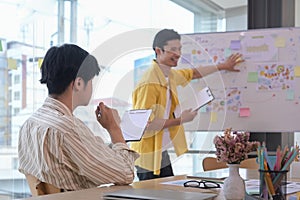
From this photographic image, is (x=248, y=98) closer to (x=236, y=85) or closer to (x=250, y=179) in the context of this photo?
(x=236, y=85)

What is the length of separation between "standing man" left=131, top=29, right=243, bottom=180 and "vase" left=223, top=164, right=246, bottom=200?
1.06 meters

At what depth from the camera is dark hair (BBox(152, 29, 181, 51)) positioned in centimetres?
265

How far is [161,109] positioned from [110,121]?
3.17 feet

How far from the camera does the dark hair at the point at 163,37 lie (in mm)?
2648

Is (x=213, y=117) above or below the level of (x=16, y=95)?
below

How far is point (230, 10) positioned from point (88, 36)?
4.21 feet

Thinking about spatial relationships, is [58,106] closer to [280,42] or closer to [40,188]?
[40,188]

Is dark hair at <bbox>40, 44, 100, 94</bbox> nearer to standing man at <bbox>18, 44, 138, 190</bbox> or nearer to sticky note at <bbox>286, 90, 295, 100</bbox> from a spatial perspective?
standing man at <bbox>18, 44, 138, 190</bbox>

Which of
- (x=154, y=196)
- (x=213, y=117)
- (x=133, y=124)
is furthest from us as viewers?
(x=213, y=117)

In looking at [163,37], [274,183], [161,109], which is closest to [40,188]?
[274,183]

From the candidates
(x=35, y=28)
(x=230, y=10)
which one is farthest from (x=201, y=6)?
(x=35, y=28)

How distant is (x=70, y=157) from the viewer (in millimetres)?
1609

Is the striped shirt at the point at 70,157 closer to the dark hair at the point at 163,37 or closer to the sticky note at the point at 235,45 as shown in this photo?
the dark hair at the point at 163,37

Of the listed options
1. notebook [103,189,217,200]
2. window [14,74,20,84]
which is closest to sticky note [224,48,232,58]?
window [14,74,20,84]
